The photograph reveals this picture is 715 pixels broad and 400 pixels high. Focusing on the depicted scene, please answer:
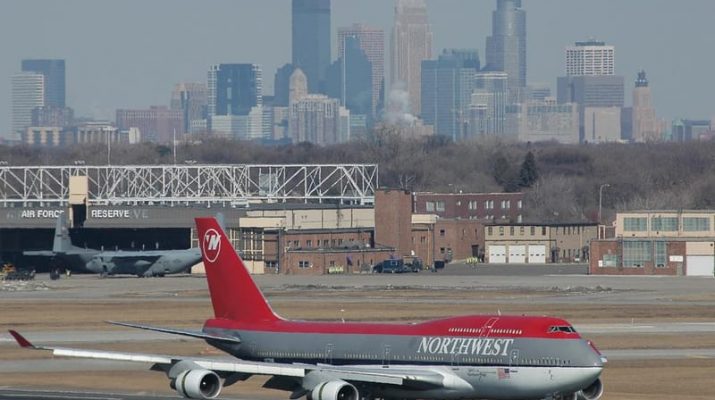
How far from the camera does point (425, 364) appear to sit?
61.3 m

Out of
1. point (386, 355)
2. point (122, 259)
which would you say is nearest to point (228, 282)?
point (386, 355)

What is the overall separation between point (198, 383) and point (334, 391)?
4.85 meters

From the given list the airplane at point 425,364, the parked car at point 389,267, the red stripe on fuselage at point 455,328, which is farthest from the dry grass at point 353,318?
the parked car at point 389,267

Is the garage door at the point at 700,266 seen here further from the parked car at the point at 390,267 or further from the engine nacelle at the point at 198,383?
the engine nacelle at the point at 198,383

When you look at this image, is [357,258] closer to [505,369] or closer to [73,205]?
[73,205]

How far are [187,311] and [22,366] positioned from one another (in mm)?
36929

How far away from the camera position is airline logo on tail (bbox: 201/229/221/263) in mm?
69188

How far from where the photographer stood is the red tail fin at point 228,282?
224ft

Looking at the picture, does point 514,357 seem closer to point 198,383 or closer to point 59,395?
point 198,383

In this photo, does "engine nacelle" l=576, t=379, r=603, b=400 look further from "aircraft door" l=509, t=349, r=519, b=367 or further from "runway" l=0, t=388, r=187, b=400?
"runway" l=0, t=388, r=187, b=400

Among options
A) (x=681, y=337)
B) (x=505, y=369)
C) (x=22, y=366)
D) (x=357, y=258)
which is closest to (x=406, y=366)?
(x=505, y=369)

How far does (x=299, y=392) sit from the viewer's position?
60.5 meters

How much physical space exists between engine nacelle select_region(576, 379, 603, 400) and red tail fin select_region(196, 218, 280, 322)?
45.0 feet

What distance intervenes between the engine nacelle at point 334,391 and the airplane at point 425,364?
3 centimetres
